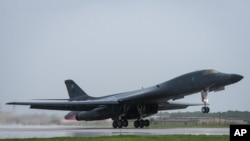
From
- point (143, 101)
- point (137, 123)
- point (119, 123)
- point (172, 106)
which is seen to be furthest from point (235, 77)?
point (119, 123)

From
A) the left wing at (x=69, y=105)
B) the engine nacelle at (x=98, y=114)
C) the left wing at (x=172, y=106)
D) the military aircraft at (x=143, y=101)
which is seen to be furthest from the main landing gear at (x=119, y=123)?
the left wing at (x=172, y=106)

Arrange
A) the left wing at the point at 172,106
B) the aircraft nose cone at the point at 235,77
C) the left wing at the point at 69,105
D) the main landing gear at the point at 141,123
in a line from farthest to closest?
the left wing at the point at 172,106 < the main landing gear at the point at 141,123 < the left wing at the point at 69,105 < the aircraft nose cone at the point at 235,77

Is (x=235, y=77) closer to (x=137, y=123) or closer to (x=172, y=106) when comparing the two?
(x=137, y=123)

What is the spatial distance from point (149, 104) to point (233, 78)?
8.88 m

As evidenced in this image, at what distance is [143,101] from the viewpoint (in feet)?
132

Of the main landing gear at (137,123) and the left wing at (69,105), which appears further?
the main landing gear at (137,123)

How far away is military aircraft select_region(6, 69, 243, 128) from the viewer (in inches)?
1436

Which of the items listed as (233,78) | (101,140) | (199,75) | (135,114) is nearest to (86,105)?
(135,114)

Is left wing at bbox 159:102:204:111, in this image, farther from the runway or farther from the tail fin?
the runway

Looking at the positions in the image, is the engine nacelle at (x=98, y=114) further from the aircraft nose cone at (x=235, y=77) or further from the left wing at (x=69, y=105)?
the aircraft nose cone at (x=235, y=77)

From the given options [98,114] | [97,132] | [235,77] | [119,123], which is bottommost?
[97,132]

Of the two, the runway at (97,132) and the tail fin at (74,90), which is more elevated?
the tail fin at (74,90)

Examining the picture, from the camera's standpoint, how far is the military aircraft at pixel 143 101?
3647 centimetres

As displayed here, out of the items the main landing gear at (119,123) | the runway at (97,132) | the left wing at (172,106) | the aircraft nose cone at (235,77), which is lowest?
the runway at (97,132)
